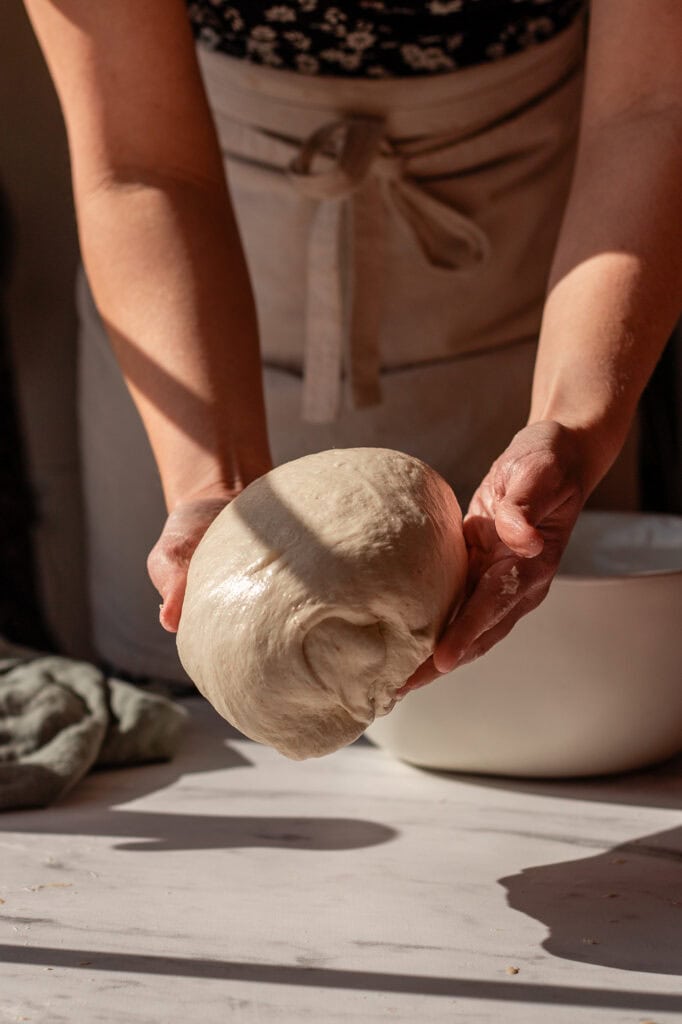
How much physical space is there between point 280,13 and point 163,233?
389mm

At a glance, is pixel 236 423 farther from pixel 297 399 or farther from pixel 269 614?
pixel 297 399

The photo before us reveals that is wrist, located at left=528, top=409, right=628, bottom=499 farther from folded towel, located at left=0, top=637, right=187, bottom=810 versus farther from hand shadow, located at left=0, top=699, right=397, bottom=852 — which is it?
folded towel, located at left=0, top=637, right=187, bottom=810

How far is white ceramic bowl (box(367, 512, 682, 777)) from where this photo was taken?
1.24 metres

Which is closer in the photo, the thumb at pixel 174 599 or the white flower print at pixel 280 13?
the thumb at pixel 174 599

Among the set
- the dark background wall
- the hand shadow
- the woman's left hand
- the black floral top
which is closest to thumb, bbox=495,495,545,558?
the woman's left hand

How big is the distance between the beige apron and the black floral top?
2 centimetres

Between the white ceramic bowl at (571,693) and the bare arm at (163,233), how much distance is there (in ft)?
1.07

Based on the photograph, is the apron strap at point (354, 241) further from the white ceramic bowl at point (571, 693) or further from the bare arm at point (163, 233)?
the white ceramic bowl at point (571, 693)

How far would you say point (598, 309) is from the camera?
115 cm

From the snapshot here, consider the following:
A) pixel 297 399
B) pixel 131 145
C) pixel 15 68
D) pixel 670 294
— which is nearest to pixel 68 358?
pixel 15 68

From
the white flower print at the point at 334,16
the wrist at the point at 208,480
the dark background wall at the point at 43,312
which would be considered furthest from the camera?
the dark background wall at the point at 43,312

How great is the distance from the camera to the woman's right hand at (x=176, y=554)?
110 centimetres

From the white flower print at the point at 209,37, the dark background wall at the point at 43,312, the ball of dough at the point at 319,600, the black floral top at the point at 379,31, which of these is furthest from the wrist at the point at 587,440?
the dark background wall at the point at 43,312

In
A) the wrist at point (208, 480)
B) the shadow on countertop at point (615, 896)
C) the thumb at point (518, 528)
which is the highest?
the thumb at point (518, 528)
